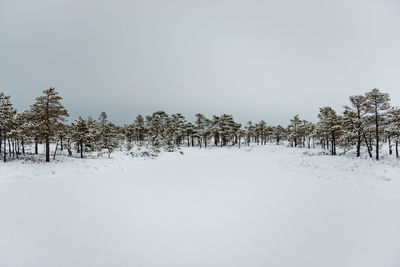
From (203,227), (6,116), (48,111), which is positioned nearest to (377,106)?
(203,227)

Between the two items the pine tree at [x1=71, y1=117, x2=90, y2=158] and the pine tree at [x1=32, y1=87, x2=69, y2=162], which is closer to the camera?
the pine tree at [x1=32, y1=87, x2=69, y2=162]

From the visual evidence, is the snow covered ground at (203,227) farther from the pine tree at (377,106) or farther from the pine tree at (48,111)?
the pine tree at (377,106)

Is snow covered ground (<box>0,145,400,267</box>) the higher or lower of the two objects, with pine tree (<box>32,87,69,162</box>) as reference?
lower

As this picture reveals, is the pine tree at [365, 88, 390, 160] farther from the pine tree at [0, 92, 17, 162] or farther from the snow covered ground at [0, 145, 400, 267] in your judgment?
the pine tree at [0, 92, 17, 162]

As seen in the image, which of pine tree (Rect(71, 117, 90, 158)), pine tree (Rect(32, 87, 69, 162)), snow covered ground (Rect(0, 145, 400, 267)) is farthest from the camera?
pine tree (Rect(71, 117, 90, 158))

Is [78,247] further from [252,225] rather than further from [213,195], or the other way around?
[213,195]

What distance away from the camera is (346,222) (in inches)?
218

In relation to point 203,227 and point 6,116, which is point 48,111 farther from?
point 203,227

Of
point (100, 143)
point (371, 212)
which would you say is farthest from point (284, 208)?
point (100, 143)

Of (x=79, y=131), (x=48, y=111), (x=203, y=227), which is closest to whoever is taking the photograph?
(x=203, y=227)

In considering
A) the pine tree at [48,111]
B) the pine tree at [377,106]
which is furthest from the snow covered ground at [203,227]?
the pine tree at [377,106]

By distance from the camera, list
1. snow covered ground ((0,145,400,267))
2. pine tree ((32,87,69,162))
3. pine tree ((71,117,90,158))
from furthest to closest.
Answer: pine tree ((71,117,90,158)) → pine tree ((32,87,69,162)) → snow covered ground ((0,145,400,267))

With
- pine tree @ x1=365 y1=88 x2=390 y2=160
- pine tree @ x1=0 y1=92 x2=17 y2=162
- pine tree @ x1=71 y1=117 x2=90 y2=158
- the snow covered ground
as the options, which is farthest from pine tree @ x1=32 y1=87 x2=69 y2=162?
pine tree @ x1=365 y1=88 x2=390 y2=160

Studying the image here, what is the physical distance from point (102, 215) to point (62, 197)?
392 cm
